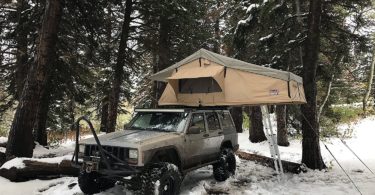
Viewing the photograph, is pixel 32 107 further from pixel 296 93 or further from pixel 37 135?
pixel 296 93

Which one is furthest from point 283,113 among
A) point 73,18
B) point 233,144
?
point 73,18

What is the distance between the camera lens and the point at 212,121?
1052 centimetres

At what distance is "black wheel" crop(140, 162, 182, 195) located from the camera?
707 centimetres

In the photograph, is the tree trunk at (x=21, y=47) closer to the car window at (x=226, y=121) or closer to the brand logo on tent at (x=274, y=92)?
the car window at (x=226, y=121)

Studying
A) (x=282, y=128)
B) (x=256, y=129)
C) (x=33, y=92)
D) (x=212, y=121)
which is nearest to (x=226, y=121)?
(x=212, y=121)

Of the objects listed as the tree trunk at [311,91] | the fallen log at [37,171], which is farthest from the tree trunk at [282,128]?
the fallen log at [37,171]

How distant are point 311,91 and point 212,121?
375 cm

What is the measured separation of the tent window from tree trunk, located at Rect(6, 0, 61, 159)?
3.96 meters

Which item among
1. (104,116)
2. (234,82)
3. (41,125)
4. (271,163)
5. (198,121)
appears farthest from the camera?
(104,116)

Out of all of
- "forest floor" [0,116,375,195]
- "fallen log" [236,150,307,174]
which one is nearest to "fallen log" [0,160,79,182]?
"forest floor" [0,116,375,195]

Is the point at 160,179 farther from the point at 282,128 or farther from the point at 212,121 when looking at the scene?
the point at 282,128

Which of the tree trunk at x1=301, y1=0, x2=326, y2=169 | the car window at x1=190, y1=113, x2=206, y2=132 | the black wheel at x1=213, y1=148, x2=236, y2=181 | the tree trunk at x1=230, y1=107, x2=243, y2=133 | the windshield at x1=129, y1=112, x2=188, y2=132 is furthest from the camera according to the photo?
the tree trunk at x1=230, y1=107, x2=243, y2=133

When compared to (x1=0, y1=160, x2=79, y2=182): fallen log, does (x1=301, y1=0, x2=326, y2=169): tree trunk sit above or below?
above

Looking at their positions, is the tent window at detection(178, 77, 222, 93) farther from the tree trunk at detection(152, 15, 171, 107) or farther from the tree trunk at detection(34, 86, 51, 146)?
the tree trunk at detection(34, 86, 51, 146)
